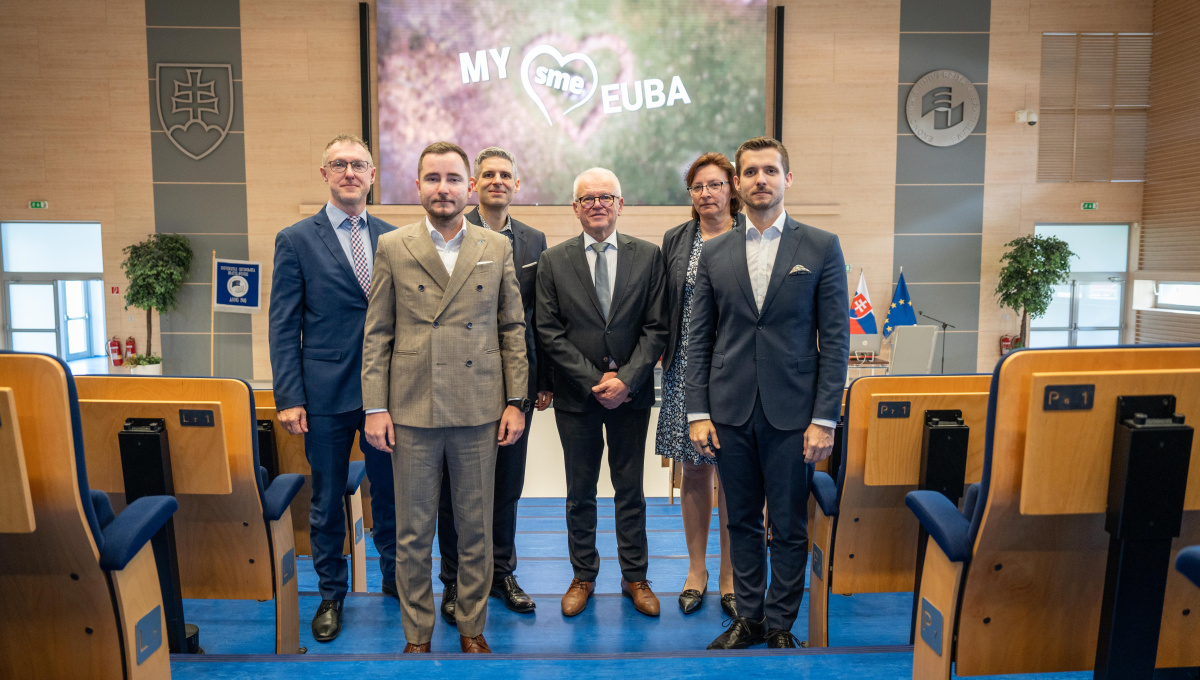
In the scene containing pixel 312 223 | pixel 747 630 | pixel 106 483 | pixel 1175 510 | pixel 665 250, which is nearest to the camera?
pixel 1175 510

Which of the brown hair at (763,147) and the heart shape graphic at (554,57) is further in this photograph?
the heart shape graphic at (554,57)

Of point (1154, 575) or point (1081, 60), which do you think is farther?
point (1081, 60)

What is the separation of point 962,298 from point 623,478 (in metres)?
8.35

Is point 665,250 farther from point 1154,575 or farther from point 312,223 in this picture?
point 1154,575

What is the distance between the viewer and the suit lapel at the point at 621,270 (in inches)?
99.3

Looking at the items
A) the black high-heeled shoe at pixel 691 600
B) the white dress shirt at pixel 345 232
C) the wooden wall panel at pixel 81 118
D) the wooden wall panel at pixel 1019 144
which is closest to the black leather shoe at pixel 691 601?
the black high-heeled shoe at pixel 691 600

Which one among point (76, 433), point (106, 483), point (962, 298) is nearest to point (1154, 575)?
point (76, 433)

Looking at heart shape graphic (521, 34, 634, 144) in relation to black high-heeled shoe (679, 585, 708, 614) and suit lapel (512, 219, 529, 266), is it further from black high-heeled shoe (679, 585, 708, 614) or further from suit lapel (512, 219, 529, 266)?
black high-heeled shoe (679, 585, 708, 614)

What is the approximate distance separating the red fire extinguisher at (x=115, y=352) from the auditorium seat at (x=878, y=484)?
31.3ft

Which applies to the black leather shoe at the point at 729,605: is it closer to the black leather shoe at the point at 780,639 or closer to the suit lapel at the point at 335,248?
the black leather shoe at the point at 780,639

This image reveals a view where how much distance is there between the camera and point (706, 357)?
2.24 m

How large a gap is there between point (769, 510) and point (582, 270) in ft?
3.64

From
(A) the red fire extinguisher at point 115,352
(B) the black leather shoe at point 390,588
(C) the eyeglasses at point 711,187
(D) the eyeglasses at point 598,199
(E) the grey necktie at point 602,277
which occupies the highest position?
(C) the eyeglasses at point 711,187

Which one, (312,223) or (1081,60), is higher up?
(1081,60)
